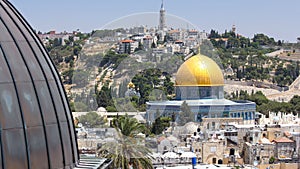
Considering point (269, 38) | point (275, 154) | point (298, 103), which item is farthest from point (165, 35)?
point (275, 154)

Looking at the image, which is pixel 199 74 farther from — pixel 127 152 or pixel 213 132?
pixel 127 152

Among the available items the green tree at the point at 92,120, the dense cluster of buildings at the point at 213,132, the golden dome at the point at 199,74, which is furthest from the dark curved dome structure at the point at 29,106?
the golden dome at the point at 199,74

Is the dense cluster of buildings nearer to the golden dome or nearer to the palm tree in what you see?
the golden dome

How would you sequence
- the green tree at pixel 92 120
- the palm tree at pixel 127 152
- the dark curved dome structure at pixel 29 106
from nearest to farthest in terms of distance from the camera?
1. the dark curved dome structure at pixel 29 106
2. the palm tree at pixel 127 152
3. the green tree at pixel 92 120

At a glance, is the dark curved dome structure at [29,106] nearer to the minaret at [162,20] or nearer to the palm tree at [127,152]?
the palm tree at [127,152]

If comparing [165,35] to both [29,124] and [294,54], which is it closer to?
[294,54]

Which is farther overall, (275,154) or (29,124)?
(275,154)
